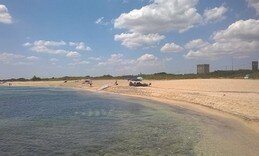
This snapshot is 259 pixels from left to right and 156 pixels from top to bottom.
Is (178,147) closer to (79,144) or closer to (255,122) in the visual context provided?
(79,144)

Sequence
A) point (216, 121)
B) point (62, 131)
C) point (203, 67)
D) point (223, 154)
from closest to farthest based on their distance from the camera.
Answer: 1. point (223, 154)
2. point (62, 131)
3. point (216, 121)
4. point (203, 67)

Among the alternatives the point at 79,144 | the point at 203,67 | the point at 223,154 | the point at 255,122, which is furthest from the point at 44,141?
the point at 203,67

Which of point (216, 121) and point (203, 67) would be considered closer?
point (216, 121)

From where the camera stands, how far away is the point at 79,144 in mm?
21516

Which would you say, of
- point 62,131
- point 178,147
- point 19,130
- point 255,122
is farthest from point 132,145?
point 255,122

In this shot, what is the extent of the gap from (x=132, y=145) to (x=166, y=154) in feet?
9.49

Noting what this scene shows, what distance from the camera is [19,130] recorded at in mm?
27438

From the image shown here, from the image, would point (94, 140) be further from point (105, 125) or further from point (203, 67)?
point (203, 67)

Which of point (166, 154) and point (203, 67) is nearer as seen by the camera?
point (166, 154)

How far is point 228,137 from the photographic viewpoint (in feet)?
76.6

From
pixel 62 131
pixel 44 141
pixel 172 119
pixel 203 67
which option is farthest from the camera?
pixel 203 67

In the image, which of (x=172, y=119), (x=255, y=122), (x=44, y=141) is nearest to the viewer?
(x=44, y=141)

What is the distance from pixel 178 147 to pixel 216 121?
37.8 feet

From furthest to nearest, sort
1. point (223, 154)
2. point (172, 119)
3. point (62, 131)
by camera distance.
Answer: point (172, 119) < point (62, 131) < point (223, 154)
